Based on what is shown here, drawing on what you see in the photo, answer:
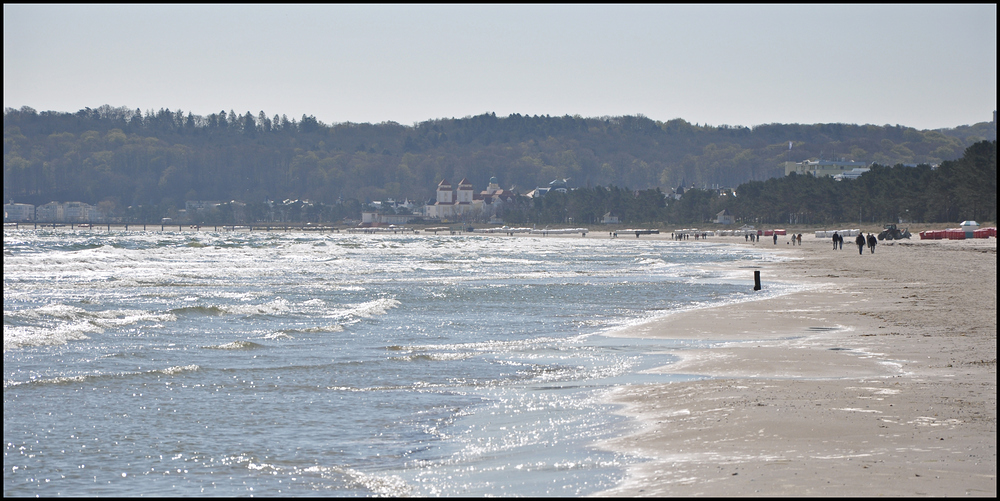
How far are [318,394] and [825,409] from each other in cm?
622

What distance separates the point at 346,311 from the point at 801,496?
1753cm

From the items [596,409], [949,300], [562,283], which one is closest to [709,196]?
[562,283]

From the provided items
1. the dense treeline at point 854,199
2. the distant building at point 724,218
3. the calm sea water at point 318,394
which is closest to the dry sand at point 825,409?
the calm sea water at point 318,394

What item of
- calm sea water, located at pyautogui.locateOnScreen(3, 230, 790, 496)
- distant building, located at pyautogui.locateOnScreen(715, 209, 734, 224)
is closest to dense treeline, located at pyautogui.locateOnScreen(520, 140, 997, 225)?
distant building, located at pyautogui.locateOnScreen(715, 209, 734, 224)

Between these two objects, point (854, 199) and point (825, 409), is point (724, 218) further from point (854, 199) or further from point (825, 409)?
point (825, 409)

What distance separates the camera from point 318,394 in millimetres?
11641

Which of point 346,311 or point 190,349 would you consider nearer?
point 190,349

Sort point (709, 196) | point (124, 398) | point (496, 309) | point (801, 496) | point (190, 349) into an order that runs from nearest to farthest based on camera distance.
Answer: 1. point (801, 496)
2. point (124, 398)
3. point (190, 349)
4. point (496, 309)
5. point (709, 196)

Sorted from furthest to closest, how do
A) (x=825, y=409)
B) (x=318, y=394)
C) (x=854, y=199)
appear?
(x=854, y=199)
(x=318, y=394)
(x=825, y=409)

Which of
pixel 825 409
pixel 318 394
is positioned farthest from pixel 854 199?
pixel 318 394

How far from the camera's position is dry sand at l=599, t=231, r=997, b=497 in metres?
6.95

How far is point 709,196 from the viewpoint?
16988 cm

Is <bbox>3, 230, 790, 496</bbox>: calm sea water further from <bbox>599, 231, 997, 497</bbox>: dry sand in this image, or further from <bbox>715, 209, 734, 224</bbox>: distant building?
<bbox>715, 209, 734, 224</bbox>: distant building

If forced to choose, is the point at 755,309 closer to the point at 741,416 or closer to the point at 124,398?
the point at 741,416
